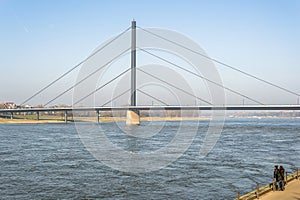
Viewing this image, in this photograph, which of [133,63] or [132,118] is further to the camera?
[133,63]

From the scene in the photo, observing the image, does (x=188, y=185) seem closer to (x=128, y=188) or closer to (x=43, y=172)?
(x=128, y=188)

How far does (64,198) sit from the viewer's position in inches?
690

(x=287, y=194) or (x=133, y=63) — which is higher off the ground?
(x=133, y=63)

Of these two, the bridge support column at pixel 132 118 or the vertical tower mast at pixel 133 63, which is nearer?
the vertical tower mast at pixel 133 63

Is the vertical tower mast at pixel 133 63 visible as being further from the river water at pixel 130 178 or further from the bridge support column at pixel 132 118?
the river water at pixel 130 178

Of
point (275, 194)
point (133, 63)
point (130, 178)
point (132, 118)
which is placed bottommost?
point (130, 178)

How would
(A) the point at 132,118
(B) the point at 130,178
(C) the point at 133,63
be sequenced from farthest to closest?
(C) the point at 133,63
(A) the point at 132,118
(B) the point at 130,178

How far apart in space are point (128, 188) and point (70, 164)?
31.3 ft

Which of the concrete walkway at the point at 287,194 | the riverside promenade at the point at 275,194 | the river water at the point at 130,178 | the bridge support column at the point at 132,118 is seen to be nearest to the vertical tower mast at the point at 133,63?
the bridge support column at the point at 132,118

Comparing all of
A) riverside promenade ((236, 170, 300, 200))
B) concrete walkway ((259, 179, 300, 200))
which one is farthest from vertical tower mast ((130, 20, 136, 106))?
concrete walkway ((259, 179, 300, 200))

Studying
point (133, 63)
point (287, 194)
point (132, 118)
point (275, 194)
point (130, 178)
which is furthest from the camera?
point (133, 63)

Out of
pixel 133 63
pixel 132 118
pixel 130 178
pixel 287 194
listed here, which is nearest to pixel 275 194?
pixel 287 194

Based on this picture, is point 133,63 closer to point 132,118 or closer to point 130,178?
point 132,118

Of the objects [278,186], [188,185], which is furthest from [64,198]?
[278,186]
